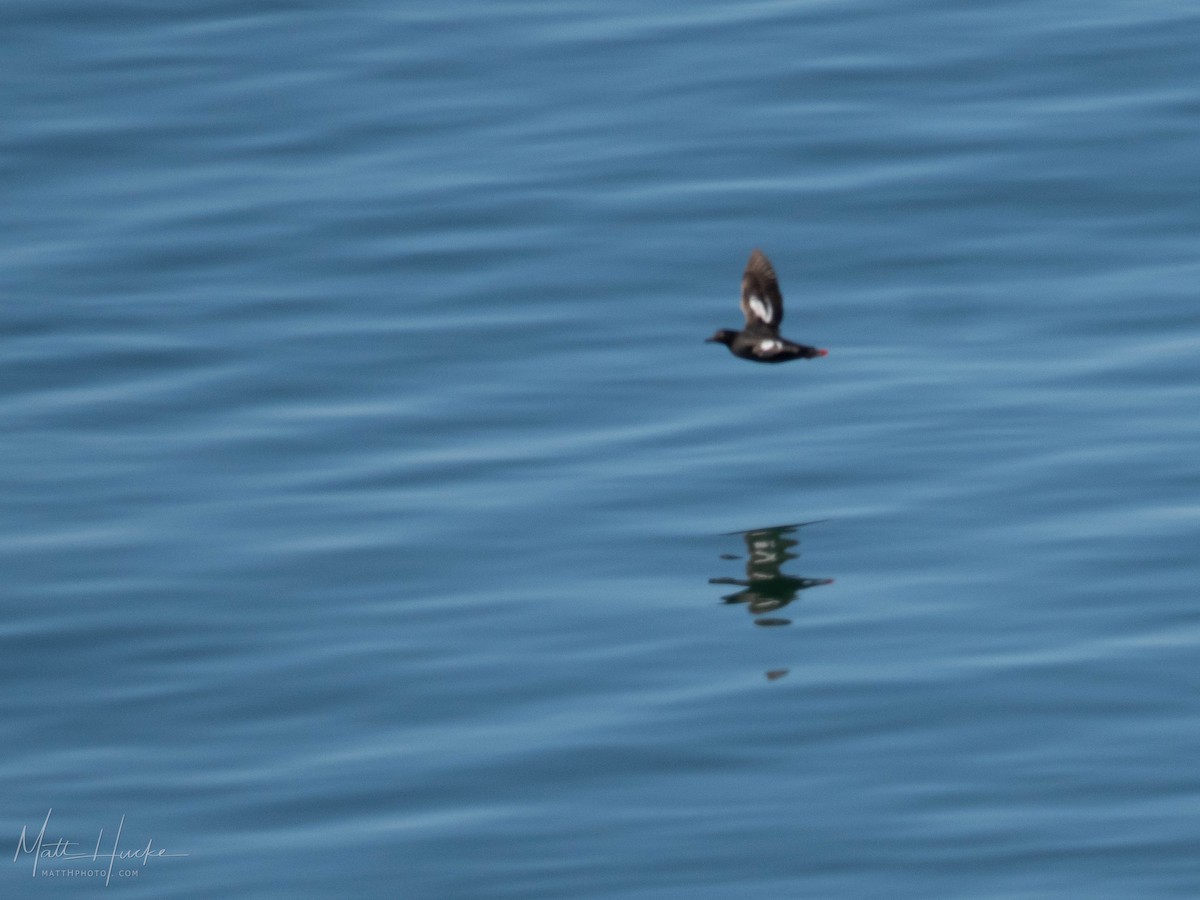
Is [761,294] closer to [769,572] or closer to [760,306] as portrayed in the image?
[760,306]

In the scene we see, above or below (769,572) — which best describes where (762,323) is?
above

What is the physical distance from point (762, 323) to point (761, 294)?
55cm

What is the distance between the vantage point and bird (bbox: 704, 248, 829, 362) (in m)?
24.3

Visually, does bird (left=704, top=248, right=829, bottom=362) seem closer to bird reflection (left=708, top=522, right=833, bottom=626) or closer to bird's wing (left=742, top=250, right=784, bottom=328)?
bird's wing (left=742, top=250, right=784, bottom=328)

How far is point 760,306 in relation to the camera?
24.8 m

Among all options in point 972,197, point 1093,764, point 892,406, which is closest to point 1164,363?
point 892,406

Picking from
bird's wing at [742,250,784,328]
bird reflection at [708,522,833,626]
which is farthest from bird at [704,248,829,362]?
bird reflection at [708,522,833,626]

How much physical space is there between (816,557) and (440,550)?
4.46m

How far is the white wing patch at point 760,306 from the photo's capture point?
24688mm

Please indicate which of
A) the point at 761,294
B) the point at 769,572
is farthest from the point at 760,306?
the point at 769,572

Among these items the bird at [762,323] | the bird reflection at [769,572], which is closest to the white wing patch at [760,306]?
the bird at [762,323]

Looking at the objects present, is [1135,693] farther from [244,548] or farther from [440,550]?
[244,548]

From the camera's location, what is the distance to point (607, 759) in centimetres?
2550

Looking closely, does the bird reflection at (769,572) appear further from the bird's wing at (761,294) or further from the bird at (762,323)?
the bird's wing at (761,294)
